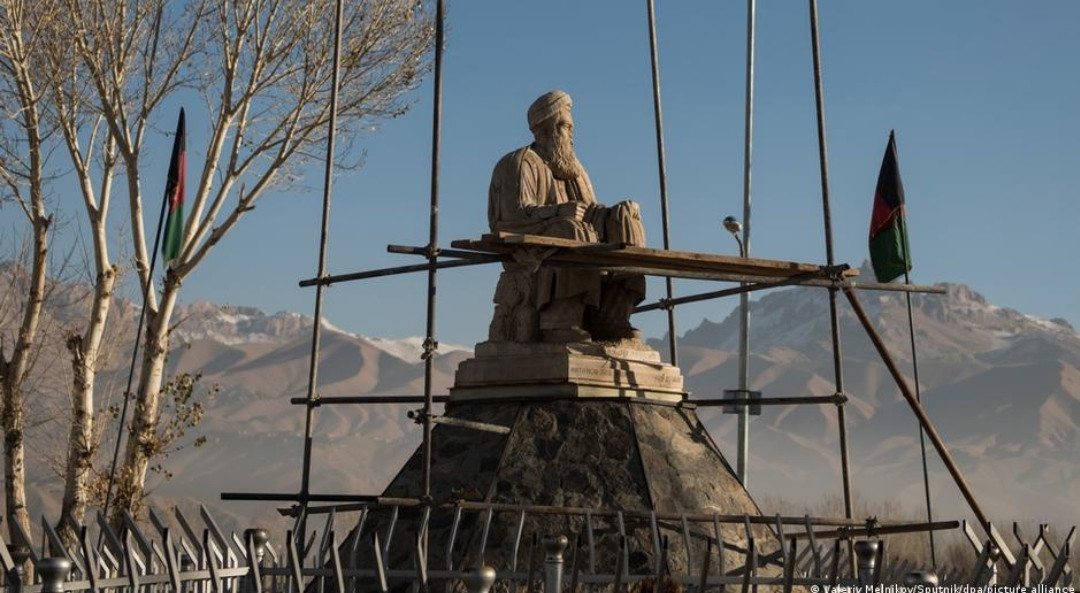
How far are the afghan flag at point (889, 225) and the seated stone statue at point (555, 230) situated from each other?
21.6 ft

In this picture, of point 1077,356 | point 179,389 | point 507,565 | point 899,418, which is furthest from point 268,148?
point 1077,356

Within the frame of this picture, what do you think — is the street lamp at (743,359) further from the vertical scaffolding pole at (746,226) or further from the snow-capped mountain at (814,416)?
the snow-capped mountain at (814,416)

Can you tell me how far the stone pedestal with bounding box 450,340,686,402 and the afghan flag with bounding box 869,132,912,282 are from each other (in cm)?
664

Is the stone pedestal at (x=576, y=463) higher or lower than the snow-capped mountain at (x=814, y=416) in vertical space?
lower

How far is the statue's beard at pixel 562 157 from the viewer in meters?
14.7

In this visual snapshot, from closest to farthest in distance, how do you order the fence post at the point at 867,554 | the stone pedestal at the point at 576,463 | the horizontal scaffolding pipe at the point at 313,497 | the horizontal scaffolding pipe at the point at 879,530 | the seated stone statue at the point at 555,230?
the fence post at the point at 867,554 < the stone pedestal at the point at 576,463 < the horizontal scaffolding pipe at the point at 879,530 < the horizontal scaffolding pipe at the point at 313,497 < the seated stone statue at the point at 555,230

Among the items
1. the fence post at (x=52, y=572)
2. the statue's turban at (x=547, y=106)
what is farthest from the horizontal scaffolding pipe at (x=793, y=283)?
the fence post at (x=52, y=572)

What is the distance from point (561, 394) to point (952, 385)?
143168 mm

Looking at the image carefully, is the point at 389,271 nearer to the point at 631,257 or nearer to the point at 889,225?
the point at 631,257

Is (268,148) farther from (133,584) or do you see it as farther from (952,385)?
(952,385)

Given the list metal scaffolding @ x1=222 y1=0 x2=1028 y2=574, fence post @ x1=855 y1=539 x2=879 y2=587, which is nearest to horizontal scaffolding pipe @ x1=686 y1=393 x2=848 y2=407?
metal scaffolding @ x1=222 y1=0 x2=1028 y2=574

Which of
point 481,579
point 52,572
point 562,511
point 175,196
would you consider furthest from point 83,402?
point 481,579

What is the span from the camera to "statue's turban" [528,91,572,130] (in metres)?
14.8

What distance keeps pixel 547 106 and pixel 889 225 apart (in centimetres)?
732
